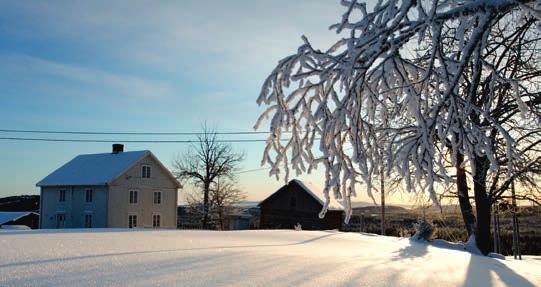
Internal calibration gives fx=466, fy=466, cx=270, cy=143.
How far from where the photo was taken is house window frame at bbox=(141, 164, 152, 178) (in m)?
34.4

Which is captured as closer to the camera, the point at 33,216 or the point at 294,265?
the point at 294,265

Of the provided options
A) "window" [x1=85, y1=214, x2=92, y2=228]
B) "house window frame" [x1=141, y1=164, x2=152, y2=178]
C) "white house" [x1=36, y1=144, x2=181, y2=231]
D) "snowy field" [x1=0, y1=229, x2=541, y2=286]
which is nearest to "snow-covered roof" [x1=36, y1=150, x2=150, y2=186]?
"white house" [x1=36, y1=144, x2=181, y2=231]

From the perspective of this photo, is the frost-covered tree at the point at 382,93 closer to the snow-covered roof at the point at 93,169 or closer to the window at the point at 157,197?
the snow-covered roof at the point at 93,169

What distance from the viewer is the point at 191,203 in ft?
124

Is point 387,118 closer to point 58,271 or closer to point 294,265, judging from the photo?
point 294,265

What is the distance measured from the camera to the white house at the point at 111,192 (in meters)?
32.1

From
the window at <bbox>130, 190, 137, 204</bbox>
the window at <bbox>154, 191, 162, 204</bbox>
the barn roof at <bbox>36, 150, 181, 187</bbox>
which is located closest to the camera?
the barn roof at <bbox>36, 150, 181, 187</bbox>

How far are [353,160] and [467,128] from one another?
145 centimetres

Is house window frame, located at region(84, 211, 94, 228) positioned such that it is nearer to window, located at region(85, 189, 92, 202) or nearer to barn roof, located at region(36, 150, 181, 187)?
window, located at region(85, 189, 92, 202)

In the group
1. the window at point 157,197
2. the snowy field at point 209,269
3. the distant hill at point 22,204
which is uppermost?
the window at point 157,197

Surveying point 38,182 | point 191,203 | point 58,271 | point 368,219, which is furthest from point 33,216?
point 58,271

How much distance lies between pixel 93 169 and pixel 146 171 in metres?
3.76

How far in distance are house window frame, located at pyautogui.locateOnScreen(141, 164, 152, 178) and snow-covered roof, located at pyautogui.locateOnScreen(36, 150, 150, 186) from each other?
102cm

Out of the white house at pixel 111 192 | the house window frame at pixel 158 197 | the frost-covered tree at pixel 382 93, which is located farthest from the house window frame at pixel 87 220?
the frost-covered tree at pixel 382 93
